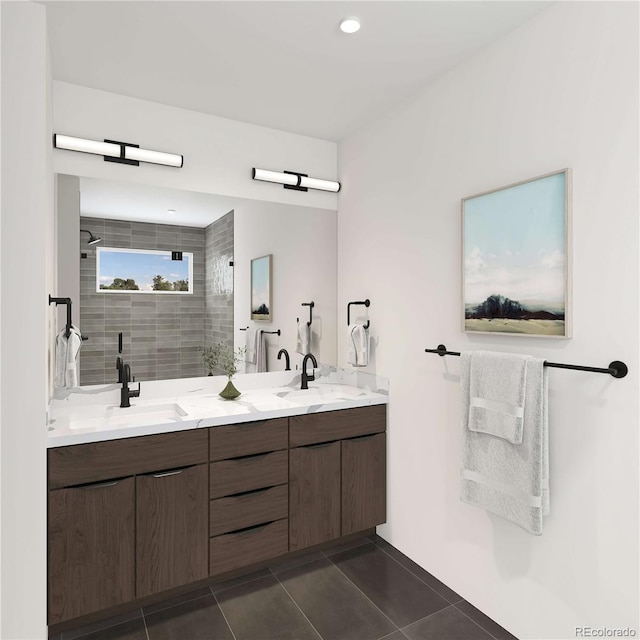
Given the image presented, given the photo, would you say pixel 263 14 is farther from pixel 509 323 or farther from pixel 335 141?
pixel 509 323

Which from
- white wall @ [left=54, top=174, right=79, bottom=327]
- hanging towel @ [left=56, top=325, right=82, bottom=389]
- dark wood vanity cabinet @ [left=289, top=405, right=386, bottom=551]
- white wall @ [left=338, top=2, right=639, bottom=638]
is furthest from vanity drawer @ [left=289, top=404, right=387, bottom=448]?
white wall @ [left=54, top=174, right=79, bottom=327]

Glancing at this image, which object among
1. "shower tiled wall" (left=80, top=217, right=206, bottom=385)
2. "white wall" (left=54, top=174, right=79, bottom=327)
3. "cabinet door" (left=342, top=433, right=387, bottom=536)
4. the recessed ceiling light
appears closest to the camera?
the recessed ceiling light

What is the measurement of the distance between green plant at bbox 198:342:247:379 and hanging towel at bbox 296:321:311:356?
36 cm

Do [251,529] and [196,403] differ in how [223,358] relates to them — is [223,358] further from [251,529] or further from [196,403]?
[251,529]

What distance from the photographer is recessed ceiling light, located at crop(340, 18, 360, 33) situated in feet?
5.90

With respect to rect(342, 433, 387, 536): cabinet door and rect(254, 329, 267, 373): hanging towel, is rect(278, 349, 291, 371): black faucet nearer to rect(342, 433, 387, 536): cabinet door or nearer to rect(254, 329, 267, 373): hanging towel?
rect(254, 329, 267, 373): hanging towel

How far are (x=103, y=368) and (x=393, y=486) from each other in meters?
1.73

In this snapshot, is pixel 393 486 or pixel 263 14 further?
pixel 393 486

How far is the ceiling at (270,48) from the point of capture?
5.74 feet

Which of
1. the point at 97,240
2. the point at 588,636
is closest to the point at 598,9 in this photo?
the point at 588,636

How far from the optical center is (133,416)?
2.24 meters

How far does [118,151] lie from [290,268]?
1157 millimetres

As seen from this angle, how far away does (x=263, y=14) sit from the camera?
1.77 m

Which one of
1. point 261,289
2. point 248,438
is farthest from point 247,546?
point 261,289
